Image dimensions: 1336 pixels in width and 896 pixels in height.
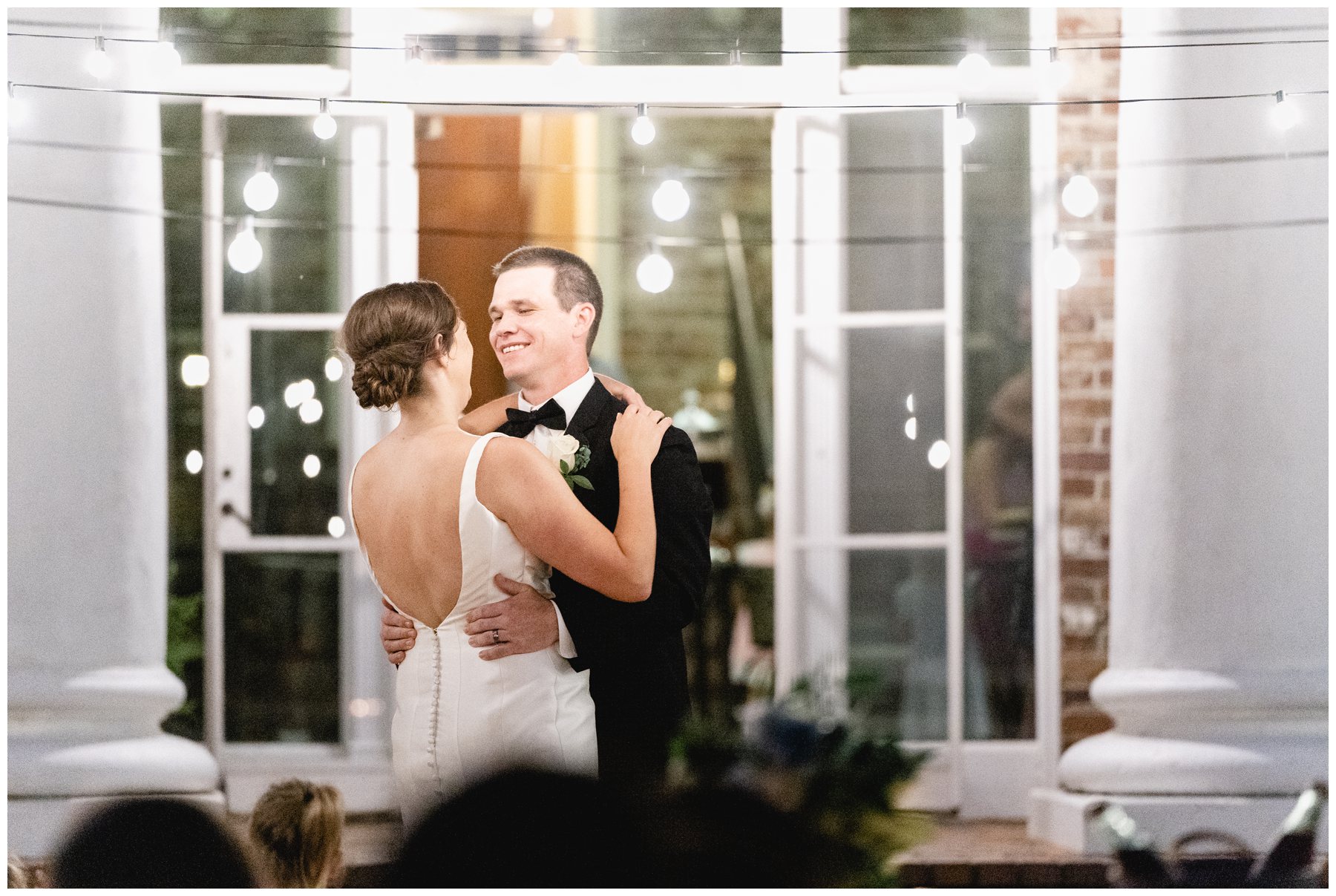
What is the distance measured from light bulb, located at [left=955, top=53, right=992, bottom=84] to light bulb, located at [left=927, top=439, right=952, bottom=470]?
36.9 inches

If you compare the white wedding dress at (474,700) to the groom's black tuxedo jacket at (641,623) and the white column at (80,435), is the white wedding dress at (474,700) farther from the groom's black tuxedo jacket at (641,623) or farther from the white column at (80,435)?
the white column at (80,435)

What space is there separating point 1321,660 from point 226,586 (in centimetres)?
280

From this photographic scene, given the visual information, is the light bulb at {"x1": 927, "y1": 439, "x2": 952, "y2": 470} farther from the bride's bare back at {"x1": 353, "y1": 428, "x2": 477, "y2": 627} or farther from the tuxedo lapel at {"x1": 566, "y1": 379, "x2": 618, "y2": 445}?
the bride's bare back at {"x1": 353, "y1": 428, "x2": 477, "y2": 627}

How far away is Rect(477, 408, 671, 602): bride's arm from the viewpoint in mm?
2713

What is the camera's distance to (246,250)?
340 centimetres

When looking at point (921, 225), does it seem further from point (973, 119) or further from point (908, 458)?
point (908, 458)

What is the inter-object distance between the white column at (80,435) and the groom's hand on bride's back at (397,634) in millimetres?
815

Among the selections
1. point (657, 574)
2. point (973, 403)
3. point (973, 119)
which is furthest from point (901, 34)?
point (657, 574)

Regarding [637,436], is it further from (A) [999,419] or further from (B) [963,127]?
(B) [963,127]

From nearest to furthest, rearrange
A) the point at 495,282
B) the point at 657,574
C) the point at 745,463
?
1. the point at 657,574
2. the point at 495,282
3. the point at 745,463

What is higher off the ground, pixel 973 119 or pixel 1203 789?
pixel 973 119

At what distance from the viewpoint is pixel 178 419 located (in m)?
3.39

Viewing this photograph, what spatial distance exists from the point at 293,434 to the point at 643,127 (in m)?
1.19

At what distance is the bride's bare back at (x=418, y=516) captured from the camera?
2.71 metres
